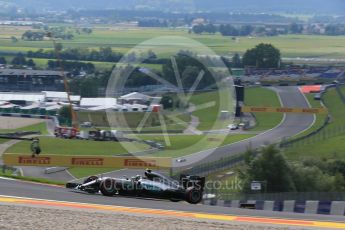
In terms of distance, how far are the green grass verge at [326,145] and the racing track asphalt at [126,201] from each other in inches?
749

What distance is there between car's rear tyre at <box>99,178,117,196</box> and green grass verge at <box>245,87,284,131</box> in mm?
33812

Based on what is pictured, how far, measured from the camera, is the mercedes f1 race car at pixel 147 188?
1405cm

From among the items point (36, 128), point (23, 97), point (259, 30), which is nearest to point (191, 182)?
point (36, 128)

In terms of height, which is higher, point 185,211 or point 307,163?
point 185,211

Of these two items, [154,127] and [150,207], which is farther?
[154,127]

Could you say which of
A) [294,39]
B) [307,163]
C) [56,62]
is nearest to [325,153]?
[307,163]

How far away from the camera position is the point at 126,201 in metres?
13.3

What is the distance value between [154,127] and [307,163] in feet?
53.5

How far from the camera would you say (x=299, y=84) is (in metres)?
73.0

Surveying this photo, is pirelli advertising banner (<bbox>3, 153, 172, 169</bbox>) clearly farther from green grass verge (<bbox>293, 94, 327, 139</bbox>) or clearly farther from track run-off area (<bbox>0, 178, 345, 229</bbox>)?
green grass verge (<bbox>293, 94, 327, 139</bbox>)

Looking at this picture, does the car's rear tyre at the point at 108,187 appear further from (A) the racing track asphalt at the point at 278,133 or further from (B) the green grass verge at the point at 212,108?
(B) the green grass verge at the point at 212,108

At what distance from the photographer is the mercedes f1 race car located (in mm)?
14047

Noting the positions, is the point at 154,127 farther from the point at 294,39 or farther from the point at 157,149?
the point at 294,39

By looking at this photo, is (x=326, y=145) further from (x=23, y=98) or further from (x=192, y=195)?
(x=23, y=98)
